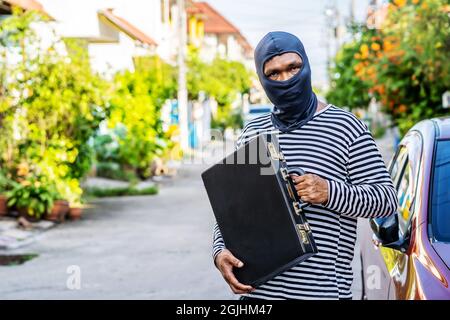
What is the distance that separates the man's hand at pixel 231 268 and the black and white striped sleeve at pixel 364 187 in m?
0.38

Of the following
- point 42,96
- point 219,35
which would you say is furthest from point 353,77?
point 219,35

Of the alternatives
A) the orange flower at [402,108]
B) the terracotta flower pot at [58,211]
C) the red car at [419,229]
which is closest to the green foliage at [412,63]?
the orange flower at [402,108]

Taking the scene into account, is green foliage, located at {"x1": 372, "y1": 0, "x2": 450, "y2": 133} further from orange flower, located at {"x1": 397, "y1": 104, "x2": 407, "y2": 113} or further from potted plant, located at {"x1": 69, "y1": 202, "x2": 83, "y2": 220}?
potted plant, located at {"x1": 69, "y1": 202, "x2": 83, "y2": 220}

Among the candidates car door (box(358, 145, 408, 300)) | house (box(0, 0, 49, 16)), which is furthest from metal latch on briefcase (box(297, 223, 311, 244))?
house (box(0, 0, 49, 16))

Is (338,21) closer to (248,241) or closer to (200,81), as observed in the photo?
(200,81)

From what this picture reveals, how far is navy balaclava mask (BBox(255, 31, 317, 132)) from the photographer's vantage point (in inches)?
132

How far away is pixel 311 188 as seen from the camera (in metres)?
3.27

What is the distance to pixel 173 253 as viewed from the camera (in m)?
11.8

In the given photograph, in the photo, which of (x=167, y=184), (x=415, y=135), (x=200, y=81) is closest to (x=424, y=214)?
(x=415, y=135)

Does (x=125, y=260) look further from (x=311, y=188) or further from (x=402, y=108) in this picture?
(x=402, y=108)

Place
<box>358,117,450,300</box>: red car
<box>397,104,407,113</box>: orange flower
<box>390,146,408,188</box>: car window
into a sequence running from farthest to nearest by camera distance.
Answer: <box>397,104,407,113</box>: orange flower
<box>390,146,408,188</box>: car window
<box>358,117,450,300</box>: red car

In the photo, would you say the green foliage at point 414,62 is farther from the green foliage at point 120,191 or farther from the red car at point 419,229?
the red car at point 419,229

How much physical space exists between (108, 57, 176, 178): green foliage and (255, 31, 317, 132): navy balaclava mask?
16.5 meters

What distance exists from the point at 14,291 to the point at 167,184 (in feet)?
47.8
